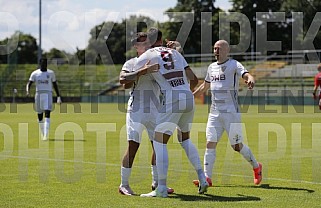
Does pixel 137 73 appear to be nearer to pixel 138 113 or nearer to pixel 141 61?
pixel 141 61

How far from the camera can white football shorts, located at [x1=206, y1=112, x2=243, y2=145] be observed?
34.9 ft

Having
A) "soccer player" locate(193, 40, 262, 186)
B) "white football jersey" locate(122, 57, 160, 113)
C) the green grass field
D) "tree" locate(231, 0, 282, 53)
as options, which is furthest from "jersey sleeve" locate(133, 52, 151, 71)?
"tree" locate(231, 0, 282, 53)

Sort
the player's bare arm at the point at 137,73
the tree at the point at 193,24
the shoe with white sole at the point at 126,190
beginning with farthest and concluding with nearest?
1. the tree at the point at 193,24
2. the shoe with white sole at the point at 126,190
3. the player's bare arm at the point at 137,73

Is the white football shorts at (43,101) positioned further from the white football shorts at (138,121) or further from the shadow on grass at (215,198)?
the shadow on grass at (215,198)

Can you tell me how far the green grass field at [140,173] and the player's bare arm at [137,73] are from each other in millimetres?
1593

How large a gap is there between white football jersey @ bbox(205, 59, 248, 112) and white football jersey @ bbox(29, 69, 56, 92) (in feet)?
35.1

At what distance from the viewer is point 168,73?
9.20m

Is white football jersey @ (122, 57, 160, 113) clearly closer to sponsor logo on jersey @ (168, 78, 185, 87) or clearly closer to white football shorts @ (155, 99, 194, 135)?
white football shorts @ (155, 99, 194, 135)

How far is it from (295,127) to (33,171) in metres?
13.8

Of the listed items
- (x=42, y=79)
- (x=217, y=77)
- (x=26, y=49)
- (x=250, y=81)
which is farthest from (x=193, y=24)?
(x=250, y=81)

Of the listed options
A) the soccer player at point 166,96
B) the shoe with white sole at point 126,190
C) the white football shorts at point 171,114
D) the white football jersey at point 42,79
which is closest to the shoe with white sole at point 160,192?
the soccer player at point 166,96

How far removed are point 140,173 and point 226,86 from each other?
2447 millimetres

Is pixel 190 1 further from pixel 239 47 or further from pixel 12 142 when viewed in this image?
pixel 12 142

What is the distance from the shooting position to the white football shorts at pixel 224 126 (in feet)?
34.9
